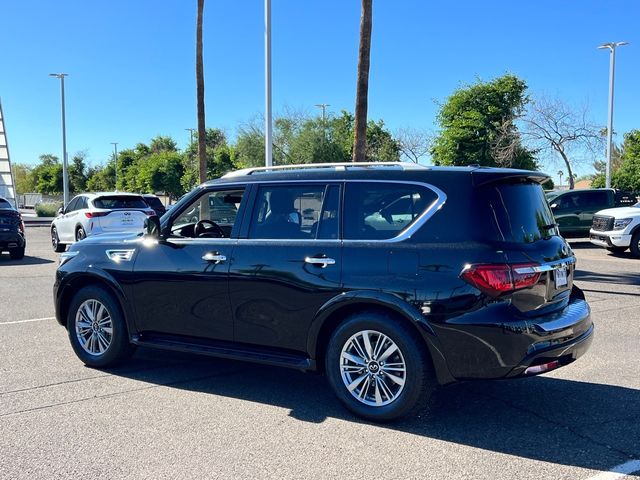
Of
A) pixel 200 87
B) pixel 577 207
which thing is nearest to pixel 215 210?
pixel 577 207

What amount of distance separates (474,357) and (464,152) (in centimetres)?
3275

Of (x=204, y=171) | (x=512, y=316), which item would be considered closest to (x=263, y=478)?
(x=512, y=316)

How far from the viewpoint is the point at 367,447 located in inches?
159

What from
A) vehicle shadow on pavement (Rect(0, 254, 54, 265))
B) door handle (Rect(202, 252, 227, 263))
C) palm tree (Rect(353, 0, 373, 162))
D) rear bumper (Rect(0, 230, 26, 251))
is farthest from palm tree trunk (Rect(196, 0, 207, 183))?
door handle (Rect(202, 252, 227, 263))

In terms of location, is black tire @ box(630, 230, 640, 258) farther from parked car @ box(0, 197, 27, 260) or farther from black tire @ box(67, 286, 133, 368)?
parked car @ box(0, 197, 27, 260)

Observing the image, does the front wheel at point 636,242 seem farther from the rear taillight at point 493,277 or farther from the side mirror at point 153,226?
the side mirror at point 153,226

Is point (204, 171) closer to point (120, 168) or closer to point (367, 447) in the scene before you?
point (367, 447)

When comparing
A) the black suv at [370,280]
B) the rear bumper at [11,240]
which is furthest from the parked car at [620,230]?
the rear bumper at [11,240]

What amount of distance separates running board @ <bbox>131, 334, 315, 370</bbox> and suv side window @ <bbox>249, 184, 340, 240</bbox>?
93cm

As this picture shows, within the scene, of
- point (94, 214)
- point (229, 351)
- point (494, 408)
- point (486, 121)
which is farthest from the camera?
point (486, 121)

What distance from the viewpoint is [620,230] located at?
1611cm

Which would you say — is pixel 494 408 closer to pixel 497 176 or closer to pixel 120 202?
pixel 497 176

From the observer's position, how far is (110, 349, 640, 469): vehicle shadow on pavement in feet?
13.4

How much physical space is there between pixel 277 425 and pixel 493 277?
187 centimetres
